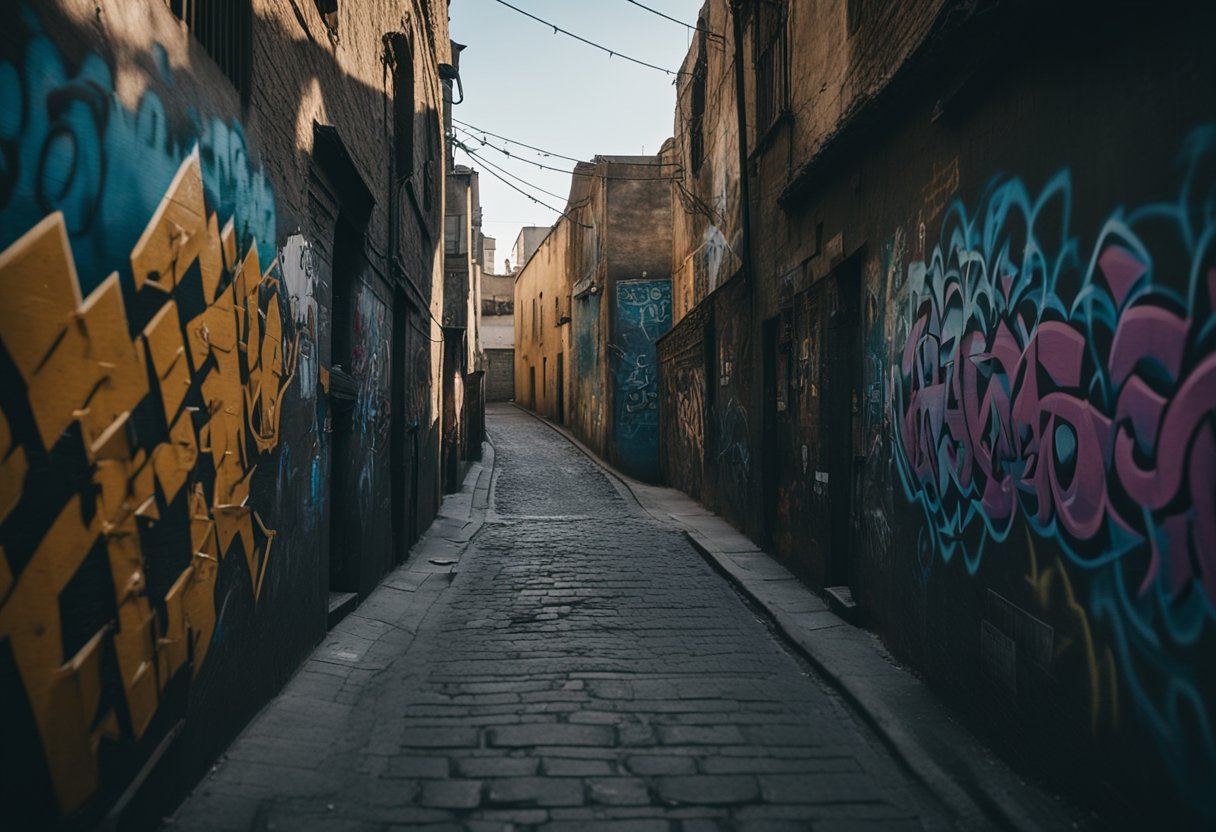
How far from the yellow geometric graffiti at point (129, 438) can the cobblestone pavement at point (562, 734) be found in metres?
0.80

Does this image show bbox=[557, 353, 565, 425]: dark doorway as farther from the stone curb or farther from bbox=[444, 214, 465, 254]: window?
the stone curb

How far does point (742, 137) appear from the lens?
11148 mm

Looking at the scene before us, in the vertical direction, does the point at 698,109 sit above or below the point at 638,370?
above

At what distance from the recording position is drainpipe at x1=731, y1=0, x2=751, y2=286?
432 inches

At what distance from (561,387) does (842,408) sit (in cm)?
2439

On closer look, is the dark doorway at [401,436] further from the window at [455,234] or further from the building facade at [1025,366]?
the window at [455,234]

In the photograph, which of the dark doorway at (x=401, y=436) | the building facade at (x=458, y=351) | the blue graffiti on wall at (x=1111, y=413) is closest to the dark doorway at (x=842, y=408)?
the blue graffiti on wall at (x=1111, y=413)

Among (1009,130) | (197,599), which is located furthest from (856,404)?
(197,599)

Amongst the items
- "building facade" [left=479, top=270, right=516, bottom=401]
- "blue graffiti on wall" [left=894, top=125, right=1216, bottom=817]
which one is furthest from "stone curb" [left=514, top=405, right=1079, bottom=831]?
"building facade" [left=479, top=270, right=516, bottom=401]

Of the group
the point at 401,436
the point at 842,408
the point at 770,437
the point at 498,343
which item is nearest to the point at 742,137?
the point at 770,437

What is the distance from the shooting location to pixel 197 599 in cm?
373

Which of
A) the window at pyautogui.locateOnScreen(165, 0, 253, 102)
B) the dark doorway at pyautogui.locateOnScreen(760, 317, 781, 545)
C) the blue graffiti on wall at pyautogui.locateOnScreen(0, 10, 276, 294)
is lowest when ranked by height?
the dark doorway at pyautogui.locateOnScreen(760, 317, 781, 545)

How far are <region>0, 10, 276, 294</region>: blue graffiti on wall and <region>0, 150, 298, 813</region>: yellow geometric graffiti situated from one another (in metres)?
0.07

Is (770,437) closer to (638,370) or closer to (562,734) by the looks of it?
(562,734)
